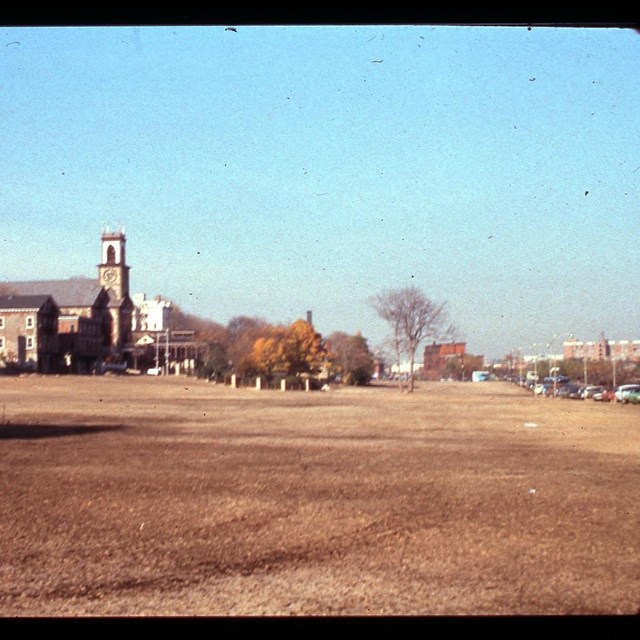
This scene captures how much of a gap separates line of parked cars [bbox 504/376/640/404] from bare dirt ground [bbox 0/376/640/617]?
22.4 ft

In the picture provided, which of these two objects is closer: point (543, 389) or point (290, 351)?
point (290, 351)

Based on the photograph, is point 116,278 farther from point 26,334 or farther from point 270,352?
point 270,352

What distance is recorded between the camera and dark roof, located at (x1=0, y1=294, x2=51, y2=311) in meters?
16.9

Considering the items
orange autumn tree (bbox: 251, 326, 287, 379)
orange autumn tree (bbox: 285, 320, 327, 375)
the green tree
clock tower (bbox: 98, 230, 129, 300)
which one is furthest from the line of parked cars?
clock tower (bbox: 98, 230, 129, 300)

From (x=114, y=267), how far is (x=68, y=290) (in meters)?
2.19

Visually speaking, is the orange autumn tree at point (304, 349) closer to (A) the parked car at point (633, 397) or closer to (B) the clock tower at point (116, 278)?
(B) the clock tower at point (116, 278)

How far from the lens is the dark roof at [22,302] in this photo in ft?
55.5

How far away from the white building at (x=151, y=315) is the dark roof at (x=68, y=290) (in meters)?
0.96

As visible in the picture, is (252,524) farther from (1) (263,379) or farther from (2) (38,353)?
(1) (263,379)

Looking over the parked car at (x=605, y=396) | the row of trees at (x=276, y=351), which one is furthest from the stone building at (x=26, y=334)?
the parked car at (x=605, y=396)

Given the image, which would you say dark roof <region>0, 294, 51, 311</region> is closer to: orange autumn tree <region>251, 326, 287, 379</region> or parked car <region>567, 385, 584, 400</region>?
orange autumn tree <region>251, 326, 287, 379</region>

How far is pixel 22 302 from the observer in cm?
1745

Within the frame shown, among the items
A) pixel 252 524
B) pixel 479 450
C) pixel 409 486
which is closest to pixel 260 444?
pixel 479 450

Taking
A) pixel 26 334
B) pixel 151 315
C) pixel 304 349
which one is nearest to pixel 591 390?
pixel 304 349
